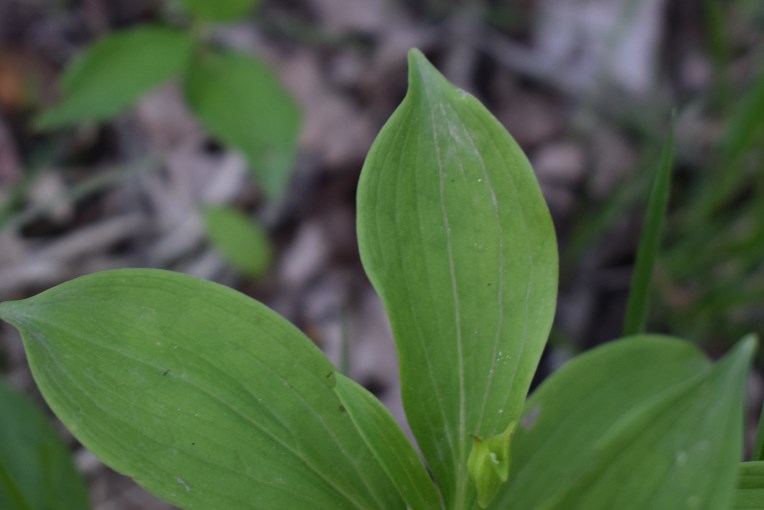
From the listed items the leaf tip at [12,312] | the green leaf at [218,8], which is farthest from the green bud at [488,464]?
the green leaf at [218,8]

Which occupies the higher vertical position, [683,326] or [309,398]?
[309,398]

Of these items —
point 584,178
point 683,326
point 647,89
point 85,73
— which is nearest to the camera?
point 85,73

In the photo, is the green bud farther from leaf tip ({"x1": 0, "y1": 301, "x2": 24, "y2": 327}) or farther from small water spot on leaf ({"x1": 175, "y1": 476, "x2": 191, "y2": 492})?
leaf tip ({"x1": 0, "y1": 301, "x2": 24, "y2": 327})

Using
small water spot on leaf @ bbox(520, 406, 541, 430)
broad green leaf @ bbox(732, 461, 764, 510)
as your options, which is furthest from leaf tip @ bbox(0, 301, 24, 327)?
broad green leaf @ bbox(732, 461, 764, 510)

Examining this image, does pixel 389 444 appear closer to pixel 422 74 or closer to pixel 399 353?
pixel 399 353

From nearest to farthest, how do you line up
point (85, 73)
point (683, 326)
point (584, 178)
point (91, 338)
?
point (91, 338) → point (85, 73) → point (683, 326) → point (584, 178)

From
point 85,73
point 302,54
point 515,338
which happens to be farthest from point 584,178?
point 515,338

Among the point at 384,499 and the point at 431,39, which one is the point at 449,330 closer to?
the point at 384,499

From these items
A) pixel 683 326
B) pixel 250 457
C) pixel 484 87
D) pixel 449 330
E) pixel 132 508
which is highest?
pixel 449 330
